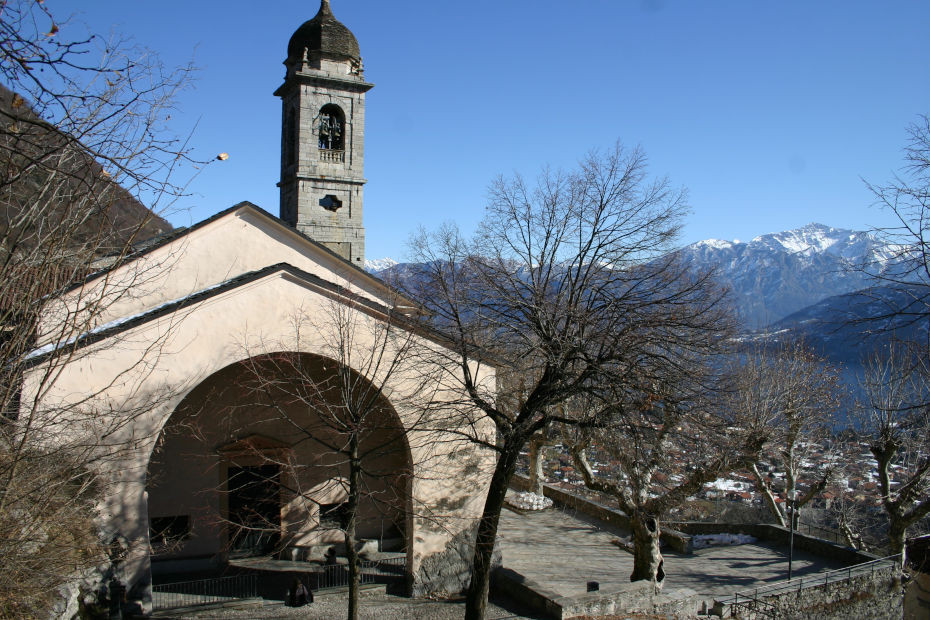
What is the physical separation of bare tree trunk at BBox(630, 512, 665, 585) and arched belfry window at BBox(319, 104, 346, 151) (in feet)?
43.1

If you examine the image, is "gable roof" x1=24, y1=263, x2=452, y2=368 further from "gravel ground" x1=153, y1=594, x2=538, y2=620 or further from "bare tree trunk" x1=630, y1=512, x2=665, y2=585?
"bare tree trunk" x1=630, y1=512, x2=665, y2=585

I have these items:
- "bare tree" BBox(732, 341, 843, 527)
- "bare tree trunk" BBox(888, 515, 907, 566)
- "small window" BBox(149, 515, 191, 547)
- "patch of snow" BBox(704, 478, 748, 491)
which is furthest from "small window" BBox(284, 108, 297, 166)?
"patch of snow" BBox(704, 478, 748, 491)

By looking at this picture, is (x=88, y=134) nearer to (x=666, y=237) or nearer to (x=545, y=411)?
(x=545, y=411)

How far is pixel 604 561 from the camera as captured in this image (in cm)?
1549

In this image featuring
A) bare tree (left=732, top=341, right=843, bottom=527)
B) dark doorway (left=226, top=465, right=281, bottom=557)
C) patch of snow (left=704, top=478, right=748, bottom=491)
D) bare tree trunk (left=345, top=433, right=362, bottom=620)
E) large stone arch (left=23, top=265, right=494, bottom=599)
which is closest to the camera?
bare tree trunk (left=345, top=433, right=362, bottom=620)

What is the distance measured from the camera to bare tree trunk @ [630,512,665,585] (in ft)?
41.7

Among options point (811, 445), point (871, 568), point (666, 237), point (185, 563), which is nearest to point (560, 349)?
point (666, 237)

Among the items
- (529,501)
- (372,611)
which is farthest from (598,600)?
(529,501)

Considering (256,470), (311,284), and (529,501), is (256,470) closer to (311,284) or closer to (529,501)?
(311,284)

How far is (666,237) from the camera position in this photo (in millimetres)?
10352

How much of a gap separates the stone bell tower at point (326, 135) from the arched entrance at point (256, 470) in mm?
6329

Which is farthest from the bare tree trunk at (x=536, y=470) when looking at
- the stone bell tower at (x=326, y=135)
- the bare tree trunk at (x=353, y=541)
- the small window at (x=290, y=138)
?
the bare tree trunk at (x=353, y=541)

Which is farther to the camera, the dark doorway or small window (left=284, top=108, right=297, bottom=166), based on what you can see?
small window (left=284, top=108, right=297, bottom=166)

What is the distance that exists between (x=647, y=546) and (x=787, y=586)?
9.78 ft
